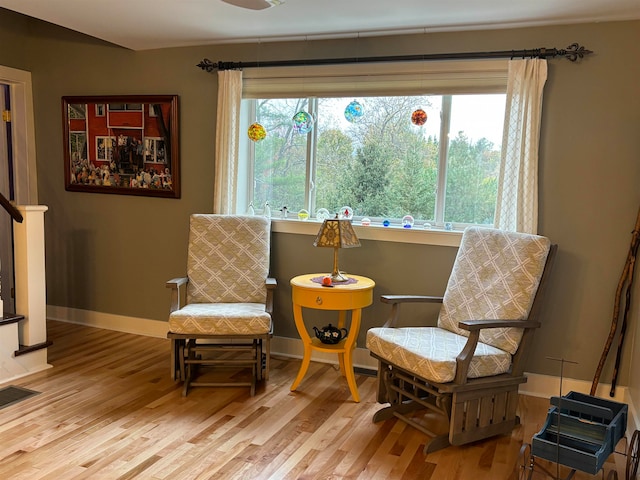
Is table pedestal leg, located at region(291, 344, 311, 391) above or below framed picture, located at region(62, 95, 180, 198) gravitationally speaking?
below

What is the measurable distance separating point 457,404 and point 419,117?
1734 millimetres

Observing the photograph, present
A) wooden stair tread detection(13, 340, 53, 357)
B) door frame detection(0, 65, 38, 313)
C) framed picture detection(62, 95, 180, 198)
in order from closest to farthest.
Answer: wooden stair tread detection(13, 340, 53, 357), framed picture detection(62, 95, 180, 198), door frame detection(0, 65, 38, 313)

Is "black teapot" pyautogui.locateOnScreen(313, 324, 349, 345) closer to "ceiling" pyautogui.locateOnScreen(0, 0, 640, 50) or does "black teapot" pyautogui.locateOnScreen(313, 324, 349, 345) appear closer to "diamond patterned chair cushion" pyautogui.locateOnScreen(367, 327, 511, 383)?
"diamond patterned chair cushion" pyautogui.locateOnScreen(367, 327, 511, 383)

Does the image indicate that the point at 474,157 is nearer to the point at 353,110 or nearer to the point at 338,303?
the point at 353,110

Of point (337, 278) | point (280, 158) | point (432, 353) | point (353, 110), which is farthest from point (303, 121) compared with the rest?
point (432, 353)

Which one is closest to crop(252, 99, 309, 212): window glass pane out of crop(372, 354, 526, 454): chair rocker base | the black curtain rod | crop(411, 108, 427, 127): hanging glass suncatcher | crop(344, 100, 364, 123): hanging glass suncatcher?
the black curtain rod

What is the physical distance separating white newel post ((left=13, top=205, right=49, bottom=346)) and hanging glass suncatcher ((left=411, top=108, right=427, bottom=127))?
2449mm

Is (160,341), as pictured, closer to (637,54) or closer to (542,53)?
(542,53)

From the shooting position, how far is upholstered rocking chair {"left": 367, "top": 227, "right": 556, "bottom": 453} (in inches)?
106

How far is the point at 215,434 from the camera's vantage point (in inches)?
111

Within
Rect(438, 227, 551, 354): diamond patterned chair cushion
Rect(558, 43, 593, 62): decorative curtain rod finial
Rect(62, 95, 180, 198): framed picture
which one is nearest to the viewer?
Rect(438, 227, 551, 354): diamond patterned chair cushion

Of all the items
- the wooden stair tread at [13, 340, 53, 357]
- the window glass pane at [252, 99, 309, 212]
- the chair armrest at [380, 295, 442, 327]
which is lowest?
the wooden stair tread at [13, 340, 53, 357]

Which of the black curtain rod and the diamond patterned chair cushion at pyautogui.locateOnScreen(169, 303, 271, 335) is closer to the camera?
the black curtain rod

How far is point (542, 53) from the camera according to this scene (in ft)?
10.5
